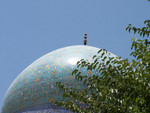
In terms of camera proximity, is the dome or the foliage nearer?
the foliage

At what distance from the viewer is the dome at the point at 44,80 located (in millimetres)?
8078

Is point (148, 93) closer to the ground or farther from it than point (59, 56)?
closer to the ground

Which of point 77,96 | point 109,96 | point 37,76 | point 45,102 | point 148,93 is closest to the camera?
point 148,93

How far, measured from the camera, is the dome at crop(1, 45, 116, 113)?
808 cm

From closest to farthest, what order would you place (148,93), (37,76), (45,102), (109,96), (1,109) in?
(148,93), (109,96), (45,102), (37,76), (1,109)

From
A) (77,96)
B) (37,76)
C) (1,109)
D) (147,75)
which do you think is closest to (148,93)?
(147,75)

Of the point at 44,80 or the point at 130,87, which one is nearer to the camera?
the point at 130,87

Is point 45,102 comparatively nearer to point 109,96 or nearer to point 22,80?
point 22,80

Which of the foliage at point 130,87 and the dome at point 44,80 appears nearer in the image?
the foliage at point 130,87

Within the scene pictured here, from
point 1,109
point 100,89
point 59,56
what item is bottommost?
point 1,109

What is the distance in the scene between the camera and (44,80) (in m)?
8.34

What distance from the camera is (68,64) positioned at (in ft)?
27.7

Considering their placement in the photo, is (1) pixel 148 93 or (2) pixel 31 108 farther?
(2) pixel 31 108

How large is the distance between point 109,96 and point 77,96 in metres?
0.64
